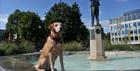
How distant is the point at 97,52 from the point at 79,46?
11544 mm

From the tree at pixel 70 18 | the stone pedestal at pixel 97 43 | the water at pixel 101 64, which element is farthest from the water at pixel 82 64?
the tree at pixel 70 18

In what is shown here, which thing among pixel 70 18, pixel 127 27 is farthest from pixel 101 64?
pixel 127 27

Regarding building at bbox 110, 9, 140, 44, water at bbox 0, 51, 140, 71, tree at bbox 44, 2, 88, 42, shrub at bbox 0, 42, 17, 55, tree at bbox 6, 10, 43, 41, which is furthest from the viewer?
building at bbox 110, 9, 140, 44

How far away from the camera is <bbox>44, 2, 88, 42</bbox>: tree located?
37.2m

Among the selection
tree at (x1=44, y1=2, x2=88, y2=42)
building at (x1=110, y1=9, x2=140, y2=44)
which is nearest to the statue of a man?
tree at (x1=44, y1=2, x2=88, y2=42)

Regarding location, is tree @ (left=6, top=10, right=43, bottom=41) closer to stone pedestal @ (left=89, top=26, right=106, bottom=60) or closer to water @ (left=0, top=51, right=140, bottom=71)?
water @ (left=0, top=51, right=140, bottom=71)

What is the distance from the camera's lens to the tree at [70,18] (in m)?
37.2

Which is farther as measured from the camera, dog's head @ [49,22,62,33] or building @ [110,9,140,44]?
building @ [110,9,140,44]

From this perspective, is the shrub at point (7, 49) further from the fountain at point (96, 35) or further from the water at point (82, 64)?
the fountain at point (96, 35)

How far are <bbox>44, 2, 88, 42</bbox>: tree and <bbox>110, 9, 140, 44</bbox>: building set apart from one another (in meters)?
49.9

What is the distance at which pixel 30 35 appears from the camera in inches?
1556

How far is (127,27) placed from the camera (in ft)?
313

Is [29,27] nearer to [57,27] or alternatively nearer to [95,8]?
[95,8]

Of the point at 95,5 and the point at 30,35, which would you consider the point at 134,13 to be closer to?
the point at 30,35
